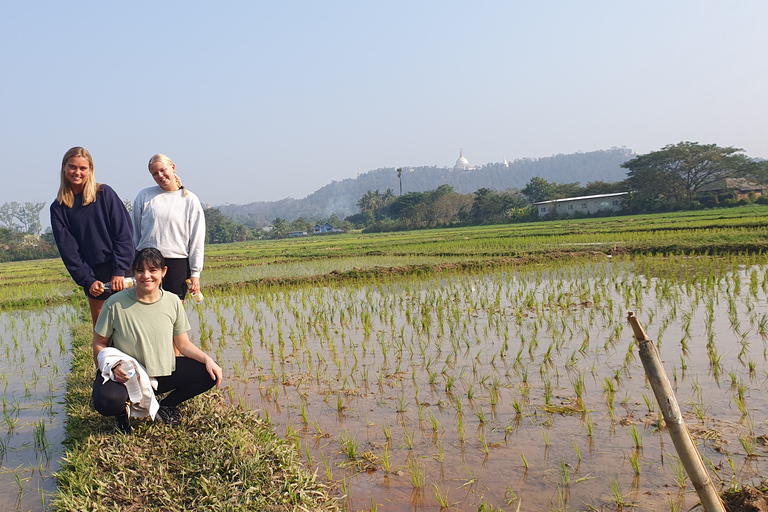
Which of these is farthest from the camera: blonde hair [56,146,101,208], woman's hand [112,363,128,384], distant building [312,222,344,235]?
distant building [312,222,344,235]

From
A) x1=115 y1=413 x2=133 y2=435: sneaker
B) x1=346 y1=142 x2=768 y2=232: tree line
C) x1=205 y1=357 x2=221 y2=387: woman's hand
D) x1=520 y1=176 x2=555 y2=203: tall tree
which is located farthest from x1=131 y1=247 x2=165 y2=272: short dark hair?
x1=520 y1=176 x2=555 y2=203: tall tree

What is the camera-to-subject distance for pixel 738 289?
6.27 metres

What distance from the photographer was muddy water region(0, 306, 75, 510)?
Result: 2.47 metres

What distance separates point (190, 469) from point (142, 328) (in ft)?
2.37

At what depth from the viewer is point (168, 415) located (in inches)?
110

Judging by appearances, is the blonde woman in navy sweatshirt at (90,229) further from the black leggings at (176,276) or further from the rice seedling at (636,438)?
the rice seedling at (636,438)

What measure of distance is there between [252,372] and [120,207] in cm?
178

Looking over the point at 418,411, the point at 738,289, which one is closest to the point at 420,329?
the point at 418,411

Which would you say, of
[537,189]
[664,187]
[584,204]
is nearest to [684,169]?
[664,187]

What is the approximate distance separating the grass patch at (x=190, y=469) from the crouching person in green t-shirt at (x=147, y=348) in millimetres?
155

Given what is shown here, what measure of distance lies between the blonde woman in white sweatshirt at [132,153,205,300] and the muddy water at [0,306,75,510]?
1.07 meters

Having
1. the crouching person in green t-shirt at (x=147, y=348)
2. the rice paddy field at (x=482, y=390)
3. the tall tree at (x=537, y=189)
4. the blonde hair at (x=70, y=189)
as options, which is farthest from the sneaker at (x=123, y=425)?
the tall tree at (x=537, y=189)

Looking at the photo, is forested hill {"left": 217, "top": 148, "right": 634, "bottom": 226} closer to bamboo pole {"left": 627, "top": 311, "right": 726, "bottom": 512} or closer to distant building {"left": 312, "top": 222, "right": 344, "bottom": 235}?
distant building {"left": 312, "top": 222, "right": 344, "bottom": 235}

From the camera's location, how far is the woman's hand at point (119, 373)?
241cm
